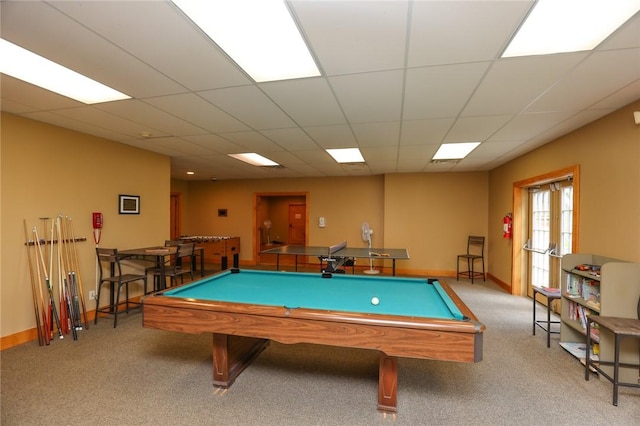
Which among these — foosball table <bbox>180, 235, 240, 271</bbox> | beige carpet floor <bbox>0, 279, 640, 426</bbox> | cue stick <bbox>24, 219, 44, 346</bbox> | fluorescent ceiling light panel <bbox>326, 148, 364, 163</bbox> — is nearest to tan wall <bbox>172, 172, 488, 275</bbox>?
foosball table <bbox>180, 235, 240, 271</bbox>

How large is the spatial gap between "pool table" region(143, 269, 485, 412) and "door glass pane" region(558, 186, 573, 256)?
95.5 inches

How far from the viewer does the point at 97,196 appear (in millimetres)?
3779

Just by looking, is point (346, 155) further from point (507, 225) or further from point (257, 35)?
point (257, 35)

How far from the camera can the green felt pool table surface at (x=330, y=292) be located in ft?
6.53

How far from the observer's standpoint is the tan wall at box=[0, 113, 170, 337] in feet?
9.55

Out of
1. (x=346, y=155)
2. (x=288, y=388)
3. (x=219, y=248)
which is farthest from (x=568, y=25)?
(x=219, y=248)

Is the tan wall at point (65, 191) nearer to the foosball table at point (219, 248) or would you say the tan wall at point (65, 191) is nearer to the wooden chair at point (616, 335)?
the foosball table at point (219, 248)

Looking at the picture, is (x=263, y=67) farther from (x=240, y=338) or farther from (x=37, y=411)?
(x=37, y=411)

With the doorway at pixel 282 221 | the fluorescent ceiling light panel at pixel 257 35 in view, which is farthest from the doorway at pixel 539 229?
the doorway at pixel 282 221

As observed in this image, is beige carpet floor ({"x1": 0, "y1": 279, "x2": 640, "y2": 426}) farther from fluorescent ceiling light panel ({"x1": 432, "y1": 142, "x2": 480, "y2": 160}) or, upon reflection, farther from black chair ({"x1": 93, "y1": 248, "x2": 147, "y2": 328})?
fluorescent ceiling light panel ({"x1": 432, "y1": 142, "x2": 480, "y2": 160})

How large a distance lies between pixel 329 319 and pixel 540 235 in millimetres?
4432

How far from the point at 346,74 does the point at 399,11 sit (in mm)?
669

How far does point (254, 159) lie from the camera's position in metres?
5.36

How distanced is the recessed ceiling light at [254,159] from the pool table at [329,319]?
2713 mm
